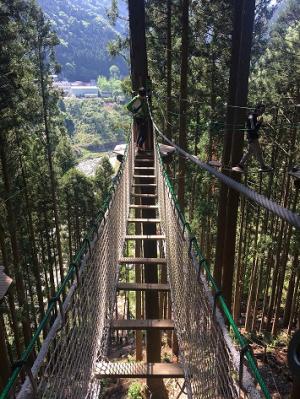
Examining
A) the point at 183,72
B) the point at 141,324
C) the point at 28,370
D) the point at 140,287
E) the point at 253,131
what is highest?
the point at 183,72

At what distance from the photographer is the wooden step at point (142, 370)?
8.53 feet

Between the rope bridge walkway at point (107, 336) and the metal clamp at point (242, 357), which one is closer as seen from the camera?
the metal clamp at point (242, 357)

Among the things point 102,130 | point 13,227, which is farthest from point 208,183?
point 102,130

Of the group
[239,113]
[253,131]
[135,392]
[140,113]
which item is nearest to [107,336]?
[239,113]

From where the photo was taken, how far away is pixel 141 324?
327 cm

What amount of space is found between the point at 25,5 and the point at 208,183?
25.3 ft

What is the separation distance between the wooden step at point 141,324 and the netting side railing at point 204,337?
0.29 m

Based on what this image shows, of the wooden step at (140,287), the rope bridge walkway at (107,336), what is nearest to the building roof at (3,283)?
the wooden step at (140,287)

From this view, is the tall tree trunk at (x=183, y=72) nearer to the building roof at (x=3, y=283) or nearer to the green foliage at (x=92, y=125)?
the building roof at (x=3, y=283)

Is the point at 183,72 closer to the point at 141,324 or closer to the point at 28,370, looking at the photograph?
the point at 141,324

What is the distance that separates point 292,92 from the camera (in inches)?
394

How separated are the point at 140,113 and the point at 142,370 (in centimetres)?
475

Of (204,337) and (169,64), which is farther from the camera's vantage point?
(169,64)

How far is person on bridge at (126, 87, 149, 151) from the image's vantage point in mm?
6410
